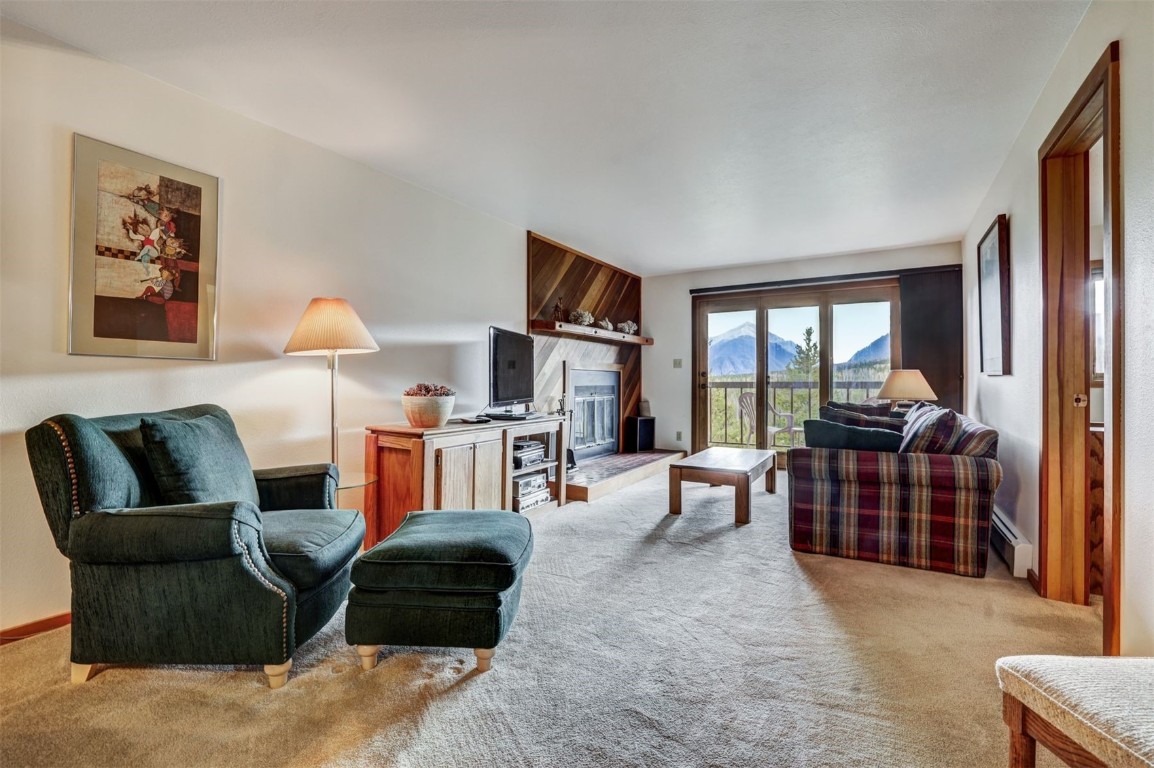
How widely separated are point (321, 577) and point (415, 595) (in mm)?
354

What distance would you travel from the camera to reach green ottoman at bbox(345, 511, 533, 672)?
5.57 feet

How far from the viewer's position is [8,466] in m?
1.95

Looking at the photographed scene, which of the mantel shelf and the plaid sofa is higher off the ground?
the mantel shelf

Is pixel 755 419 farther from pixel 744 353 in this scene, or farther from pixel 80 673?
pixel 80 673

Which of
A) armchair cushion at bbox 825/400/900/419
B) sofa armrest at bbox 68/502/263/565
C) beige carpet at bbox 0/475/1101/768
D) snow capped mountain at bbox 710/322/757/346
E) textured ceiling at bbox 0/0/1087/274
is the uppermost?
textured ceiling at bbox 0/0/1087/274

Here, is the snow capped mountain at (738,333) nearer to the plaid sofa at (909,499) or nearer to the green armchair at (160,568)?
the plaid sofa at (909,499)

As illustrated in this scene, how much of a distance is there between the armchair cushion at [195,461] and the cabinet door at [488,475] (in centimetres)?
133

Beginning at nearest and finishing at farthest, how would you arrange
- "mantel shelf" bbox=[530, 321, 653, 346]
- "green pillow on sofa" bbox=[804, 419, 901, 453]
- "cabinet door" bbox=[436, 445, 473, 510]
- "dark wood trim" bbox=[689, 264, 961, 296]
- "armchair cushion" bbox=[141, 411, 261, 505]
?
"armchair cushion" bbox=[141, 411, 261, 505], "green pillow on sofa" bbox=[804, 419, 901, 453], "cabinet door" bbox=[436, 445, 473, 510], "mantel shelf" bbox=[530, 321, 653, 346], "dark wood trim" bbox=[689, 264, 961, 296]

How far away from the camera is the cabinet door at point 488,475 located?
3262 mm

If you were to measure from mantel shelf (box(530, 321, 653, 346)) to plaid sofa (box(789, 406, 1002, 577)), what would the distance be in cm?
245

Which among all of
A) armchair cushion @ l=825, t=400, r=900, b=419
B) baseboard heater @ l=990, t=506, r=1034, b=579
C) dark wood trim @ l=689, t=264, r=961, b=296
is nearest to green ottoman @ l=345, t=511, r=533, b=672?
baseboard heater @ l=990, t=506, r=1034, b=579

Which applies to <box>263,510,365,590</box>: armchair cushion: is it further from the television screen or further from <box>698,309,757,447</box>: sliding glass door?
<box>698,309,757,447</box>: sliding glass door

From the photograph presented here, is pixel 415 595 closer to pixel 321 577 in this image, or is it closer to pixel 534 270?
pixel 321 577

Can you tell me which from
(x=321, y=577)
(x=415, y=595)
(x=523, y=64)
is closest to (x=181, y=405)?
(x=321, y=577)
